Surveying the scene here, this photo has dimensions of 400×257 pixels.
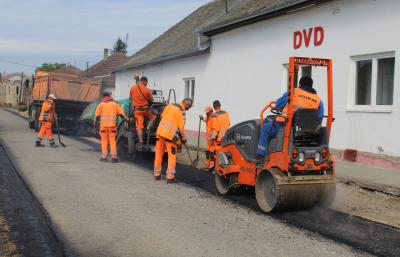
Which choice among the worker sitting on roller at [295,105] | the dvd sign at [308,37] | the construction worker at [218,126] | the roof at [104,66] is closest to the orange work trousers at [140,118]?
the construction worker at [218,126]

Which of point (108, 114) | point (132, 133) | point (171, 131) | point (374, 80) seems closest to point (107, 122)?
point (108, 114)

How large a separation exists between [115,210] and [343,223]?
3.12 meters

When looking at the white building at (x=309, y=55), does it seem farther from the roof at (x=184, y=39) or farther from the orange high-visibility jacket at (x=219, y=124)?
the orange high-visibility jacket at (x=219, y=124)

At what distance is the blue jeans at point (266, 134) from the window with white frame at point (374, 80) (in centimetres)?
445

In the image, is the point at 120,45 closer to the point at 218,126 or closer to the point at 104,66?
the point at 104,66

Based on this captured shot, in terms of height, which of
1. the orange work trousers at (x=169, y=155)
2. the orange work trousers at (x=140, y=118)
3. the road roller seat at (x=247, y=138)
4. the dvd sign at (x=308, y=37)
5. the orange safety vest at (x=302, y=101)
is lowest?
the orange work trousers at (x=169, y=155)

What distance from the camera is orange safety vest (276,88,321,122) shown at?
641 cm

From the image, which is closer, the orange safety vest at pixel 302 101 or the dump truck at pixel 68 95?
the orange safety vest at pixel 302 101

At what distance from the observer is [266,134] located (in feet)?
22.6

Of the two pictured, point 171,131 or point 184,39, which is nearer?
point 171,131

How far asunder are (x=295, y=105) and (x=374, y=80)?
188 inches

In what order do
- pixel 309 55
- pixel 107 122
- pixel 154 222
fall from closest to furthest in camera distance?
pixel 154 222, pixel 107 122, pixel 309 55

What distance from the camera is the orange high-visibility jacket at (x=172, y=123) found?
9008 millimetres

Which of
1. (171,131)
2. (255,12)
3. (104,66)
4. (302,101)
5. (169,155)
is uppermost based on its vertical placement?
(104,66)
